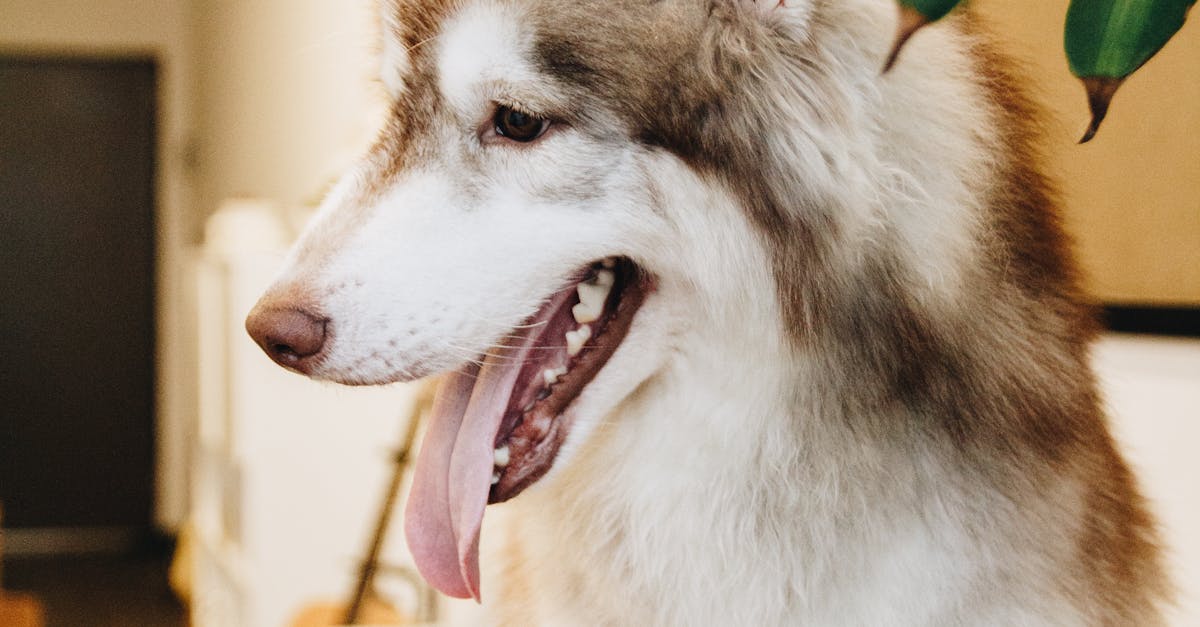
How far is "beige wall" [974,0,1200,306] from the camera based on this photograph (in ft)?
3.13

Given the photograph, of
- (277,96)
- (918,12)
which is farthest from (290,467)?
(918,12)

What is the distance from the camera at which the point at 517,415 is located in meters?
0.84

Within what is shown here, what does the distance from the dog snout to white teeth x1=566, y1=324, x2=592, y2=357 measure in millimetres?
182

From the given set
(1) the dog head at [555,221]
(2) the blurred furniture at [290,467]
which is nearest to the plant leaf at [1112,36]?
(1) the dog head at [555,221]

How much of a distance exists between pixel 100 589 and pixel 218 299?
2882 millimetres

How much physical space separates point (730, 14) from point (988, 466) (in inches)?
14.8

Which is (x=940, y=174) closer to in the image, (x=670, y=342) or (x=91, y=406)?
(x=670, y=342)

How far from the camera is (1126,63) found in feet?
1.50

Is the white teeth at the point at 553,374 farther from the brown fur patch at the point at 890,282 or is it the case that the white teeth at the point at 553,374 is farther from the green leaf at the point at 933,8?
the green leaf at the point at 933,8

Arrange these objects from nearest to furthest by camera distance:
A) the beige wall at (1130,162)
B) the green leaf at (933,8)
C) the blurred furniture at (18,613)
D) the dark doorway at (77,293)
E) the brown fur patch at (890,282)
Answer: the green leaf at (933,8)
the brown fur patch at (890,282)
the beige wall at (1130,162)
the blurred furniture at (18,613)
the dark doorway at (77,293)

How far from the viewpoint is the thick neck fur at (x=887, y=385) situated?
766 mm

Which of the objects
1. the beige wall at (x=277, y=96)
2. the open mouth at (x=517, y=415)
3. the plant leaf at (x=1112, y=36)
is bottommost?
the beige wall at (x=277, y=96)

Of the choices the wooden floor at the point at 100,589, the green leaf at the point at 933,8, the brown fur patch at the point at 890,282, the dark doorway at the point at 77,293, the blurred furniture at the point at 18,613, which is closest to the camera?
the green leaf at the point at 933,8

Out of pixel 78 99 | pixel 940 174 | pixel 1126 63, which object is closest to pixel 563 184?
pixel 940 174
